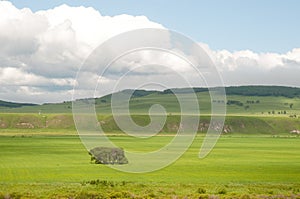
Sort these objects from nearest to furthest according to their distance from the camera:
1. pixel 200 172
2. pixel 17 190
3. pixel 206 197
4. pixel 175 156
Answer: pixel 206 197
pixel 17 190
pixel 200 172
pixel 175 156

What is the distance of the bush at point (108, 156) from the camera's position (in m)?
83.6

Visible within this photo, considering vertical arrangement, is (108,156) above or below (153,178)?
above

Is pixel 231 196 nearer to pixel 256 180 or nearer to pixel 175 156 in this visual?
pixel 256 180

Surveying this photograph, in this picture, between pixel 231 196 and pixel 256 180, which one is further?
pixel 256 180

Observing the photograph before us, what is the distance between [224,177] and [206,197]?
23.2 m

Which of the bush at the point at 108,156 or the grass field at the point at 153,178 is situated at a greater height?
the bush at the point at 108,156

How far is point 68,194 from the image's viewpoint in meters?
47.8

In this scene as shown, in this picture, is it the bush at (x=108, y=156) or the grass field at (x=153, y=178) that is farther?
the bush at (x=108, y=156)

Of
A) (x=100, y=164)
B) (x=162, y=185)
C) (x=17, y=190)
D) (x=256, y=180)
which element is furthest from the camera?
(x=100, y=164)

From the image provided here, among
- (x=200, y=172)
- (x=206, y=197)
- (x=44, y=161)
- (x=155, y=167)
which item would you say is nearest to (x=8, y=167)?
(x=44, y=161)

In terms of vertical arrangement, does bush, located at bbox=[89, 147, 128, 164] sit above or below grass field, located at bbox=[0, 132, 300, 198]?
above

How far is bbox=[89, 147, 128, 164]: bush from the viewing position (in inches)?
3292

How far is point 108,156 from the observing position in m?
86.4

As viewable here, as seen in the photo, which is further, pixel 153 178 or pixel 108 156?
pixel 108 156
